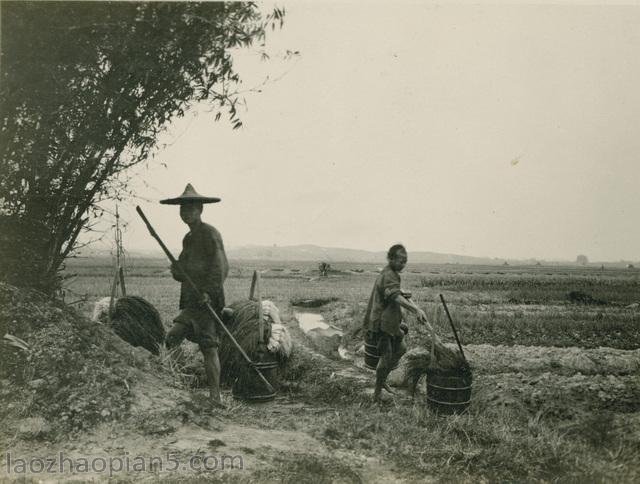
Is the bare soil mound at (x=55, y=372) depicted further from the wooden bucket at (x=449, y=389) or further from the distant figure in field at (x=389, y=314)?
the wooden bucket at (x=449, y=389)

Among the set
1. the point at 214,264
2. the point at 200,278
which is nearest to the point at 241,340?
the point at 200,278

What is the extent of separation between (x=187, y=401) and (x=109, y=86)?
10.3 ft

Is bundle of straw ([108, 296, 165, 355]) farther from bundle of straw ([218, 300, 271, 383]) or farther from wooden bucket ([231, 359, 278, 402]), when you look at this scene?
wooden bucket ([231, 359, 278, 402])

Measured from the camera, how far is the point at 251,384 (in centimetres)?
566

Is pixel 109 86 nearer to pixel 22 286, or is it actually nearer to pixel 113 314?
pixel 22 286

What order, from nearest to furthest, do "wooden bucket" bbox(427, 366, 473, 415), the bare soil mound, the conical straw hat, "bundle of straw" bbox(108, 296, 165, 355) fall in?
the bare soil mound < the conical straw hat < "wooden bucket" bbox(427, 366, 473, 415) < "bundle of straw" bbox(108, 296, 165, 355)

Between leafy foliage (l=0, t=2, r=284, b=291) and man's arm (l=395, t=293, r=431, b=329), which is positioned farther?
man's arm (l=395, t=293, r=431, b=329)

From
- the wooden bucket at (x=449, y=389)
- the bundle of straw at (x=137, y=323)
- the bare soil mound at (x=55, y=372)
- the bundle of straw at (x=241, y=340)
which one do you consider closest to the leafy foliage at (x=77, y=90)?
the bare soil mound at (x=55, y=372)

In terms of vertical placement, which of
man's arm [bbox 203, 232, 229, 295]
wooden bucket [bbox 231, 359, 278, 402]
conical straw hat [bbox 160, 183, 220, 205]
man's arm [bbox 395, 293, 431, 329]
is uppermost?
conical straw hat [bbox 160, 183, 220, 205]

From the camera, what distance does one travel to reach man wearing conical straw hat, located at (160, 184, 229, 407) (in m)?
5.00

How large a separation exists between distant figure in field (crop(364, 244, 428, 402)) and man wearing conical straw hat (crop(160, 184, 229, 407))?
1.86 meters

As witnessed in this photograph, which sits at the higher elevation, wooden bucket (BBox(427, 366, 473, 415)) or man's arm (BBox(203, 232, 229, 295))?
man's arm (BBox(203, 232, 229, 295))

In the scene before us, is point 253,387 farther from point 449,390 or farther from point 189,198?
point 189,198

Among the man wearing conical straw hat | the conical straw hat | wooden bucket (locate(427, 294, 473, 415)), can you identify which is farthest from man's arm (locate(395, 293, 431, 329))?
the conical straw hat
